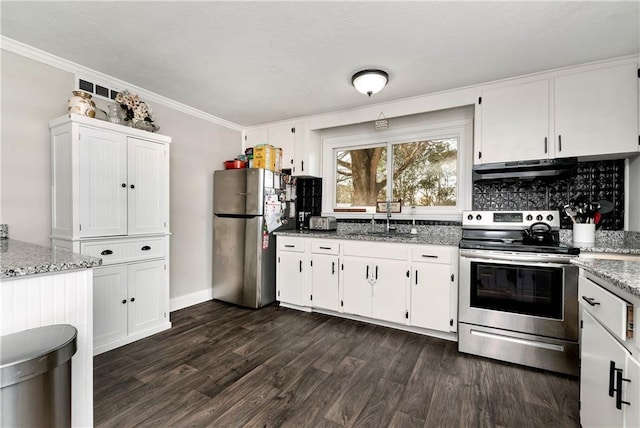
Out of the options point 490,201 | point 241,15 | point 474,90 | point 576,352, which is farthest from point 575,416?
point 241,15

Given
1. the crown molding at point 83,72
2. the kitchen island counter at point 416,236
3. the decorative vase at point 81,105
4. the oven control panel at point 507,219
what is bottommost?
the kitchen island counter at point 416,236

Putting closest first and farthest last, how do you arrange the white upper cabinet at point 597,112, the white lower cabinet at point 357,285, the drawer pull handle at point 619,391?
the drawer pull handle at point 619,391 → the white upper cabinet at point 597,112 → the white lower cabinet at point 357,285

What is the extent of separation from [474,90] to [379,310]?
7.68 feet

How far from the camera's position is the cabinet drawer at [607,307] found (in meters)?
1.01

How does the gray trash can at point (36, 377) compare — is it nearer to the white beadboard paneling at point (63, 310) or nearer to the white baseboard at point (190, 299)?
the white beadboard paneling at point (63, 310)

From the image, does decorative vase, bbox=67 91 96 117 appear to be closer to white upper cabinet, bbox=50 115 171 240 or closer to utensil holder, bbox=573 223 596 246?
white upper cabinet, bbox=50 115 171 240

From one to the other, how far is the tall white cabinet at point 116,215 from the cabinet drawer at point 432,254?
96.5 inches

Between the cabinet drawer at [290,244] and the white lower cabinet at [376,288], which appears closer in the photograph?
the white lower cabinet at [376,288]

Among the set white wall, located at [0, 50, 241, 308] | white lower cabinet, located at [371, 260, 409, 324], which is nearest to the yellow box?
white wall, located at [0, 50, 241, 308]

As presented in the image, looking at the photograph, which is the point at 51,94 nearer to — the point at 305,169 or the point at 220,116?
the point at 220,116

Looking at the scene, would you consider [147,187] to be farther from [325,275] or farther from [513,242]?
[513,242]

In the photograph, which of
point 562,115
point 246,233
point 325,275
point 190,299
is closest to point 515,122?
point 562,115

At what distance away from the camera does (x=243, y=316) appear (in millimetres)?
3176

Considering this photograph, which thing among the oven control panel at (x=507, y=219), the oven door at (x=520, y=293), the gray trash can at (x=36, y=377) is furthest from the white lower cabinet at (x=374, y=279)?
the gray trash can at (x=36, y=377)
